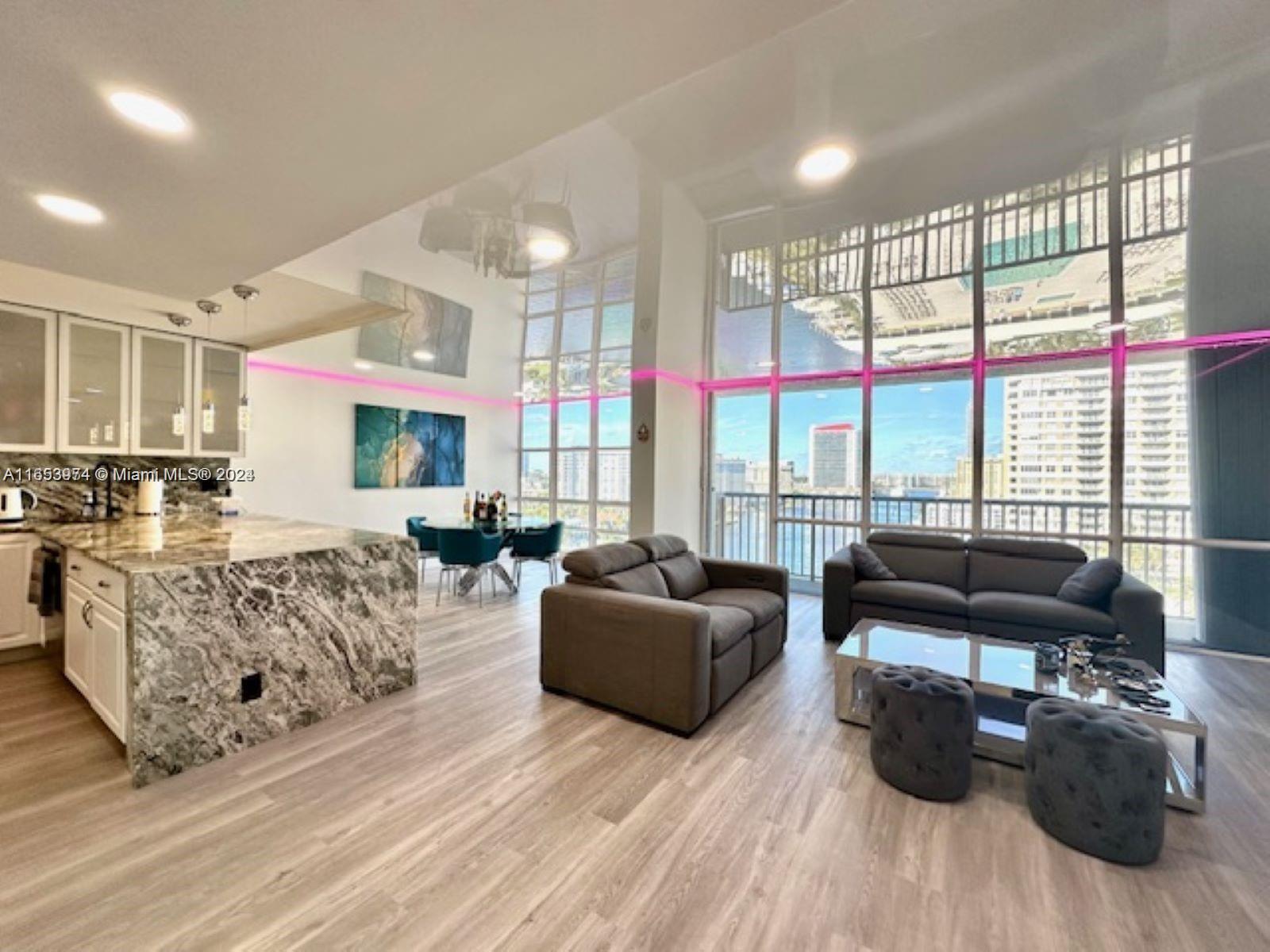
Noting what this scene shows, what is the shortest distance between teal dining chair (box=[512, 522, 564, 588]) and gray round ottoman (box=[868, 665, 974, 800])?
3905 millimetres

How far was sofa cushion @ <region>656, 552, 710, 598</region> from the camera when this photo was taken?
365cm

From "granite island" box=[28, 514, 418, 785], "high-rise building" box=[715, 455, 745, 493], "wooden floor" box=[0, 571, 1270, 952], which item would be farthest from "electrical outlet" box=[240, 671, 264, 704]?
"high-rise building" box=[715, 455, 745, 493]

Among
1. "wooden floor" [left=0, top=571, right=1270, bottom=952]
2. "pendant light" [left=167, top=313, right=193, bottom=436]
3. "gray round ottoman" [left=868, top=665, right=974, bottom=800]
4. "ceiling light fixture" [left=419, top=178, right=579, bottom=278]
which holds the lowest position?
"wooden floor" [left=0, top=571, right=1270, bottom=952]

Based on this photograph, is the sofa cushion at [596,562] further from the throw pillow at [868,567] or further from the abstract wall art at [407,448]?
the abstract wall art at [407,448]

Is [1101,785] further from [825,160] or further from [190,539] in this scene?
[190,539]

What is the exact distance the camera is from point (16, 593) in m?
3.31

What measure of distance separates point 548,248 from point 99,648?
4.72m

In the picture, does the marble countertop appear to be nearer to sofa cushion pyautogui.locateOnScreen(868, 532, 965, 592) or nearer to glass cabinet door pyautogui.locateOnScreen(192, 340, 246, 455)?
glass cabinet door pyautogui.locateOnScreen(192, 340, 246, 455)

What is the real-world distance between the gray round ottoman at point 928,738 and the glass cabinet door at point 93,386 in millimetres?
5650

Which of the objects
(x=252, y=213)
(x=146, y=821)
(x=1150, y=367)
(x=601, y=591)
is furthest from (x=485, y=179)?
(x=1150, y=367)

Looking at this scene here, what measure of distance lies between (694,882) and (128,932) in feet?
5.43

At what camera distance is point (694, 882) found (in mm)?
1657

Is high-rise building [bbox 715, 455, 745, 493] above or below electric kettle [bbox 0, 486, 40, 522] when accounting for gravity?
above

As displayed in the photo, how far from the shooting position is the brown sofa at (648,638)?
8.61ft
